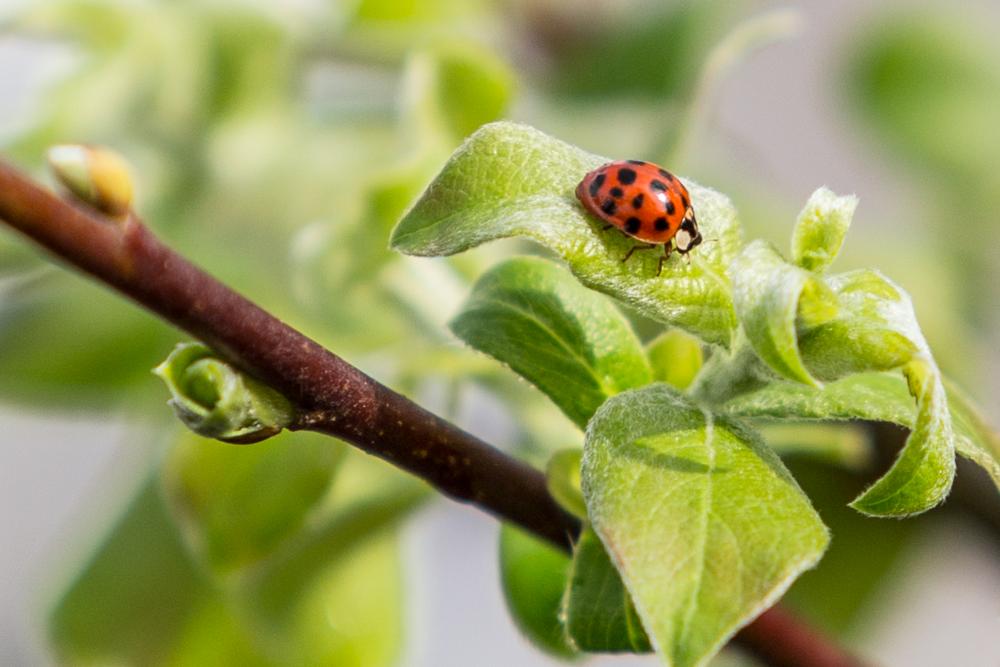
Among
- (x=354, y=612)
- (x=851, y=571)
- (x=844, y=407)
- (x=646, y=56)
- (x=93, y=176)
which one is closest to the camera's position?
(x=93, y=176)

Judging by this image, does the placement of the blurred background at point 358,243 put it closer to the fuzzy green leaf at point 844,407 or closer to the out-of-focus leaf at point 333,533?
the out-of-focus leaf at point 333,533

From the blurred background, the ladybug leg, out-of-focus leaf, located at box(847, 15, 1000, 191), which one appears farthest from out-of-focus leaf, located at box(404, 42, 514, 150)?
out-of-focus leaf, located at box(847, 15, 1000, 191)

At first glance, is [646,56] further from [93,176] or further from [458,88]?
[93,176]

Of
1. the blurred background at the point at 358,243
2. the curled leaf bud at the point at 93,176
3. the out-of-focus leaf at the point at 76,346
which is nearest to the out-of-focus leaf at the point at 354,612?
the blurred background at the point at 358,243

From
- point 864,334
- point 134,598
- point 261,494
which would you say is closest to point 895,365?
point 864,334

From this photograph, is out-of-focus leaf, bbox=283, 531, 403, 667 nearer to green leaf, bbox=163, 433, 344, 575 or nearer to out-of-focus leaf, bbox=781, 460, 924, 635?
green leaf, bbox=163, 433, 344, 575
